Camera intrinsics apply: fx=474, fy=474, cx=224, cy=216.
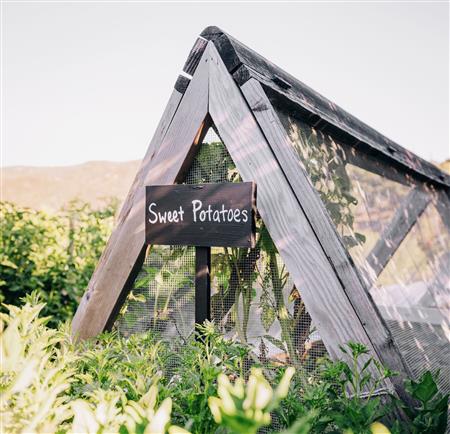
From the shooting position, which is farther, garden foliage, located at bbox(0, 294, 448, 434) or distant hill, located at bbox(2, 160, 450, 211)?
distant hill, located at bbox(2, 160, 450, 211)

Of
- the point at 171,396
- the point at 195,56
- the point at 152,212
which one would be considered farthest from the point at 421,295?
the point at 171,396

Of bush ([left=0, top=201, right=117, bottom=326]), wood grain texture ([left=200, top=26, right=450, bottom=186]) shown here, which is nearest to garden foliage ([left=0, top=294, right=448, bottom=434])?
wood grain texture ([left=200, top=26, right=450, bottom=186])

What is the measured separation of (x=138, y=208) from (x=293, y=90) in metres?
0.85

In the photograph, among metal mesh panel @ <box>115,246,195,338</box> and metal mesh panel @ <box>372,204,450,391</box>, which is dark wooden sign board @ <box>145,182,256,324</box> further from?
metal mesh panel @ <box>372,204,450,391</box>

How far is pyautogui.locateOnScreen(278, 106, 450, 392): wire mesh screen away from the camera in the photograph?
7.04 ft

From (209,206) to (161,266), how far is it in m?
0.40

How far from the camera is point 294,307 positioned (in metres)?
1.85

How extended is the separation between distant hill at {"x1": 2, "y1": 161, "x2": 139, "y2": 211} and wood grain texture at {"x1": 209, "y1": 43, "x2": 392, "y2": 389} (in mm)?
10485

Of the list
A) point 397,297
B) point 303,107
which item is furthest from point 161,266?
point 397,297

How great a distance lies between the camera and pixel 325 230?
5.43ft

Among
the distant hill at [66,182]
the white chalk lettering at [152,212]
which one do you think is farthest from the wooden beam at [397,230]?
the distant hill at [66,182]

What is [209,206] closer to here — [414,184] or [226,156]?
[226,156]

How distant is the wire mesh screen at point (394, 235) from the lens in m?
2.14

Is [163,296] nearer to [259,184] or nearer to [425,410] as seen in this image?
[259,184]
